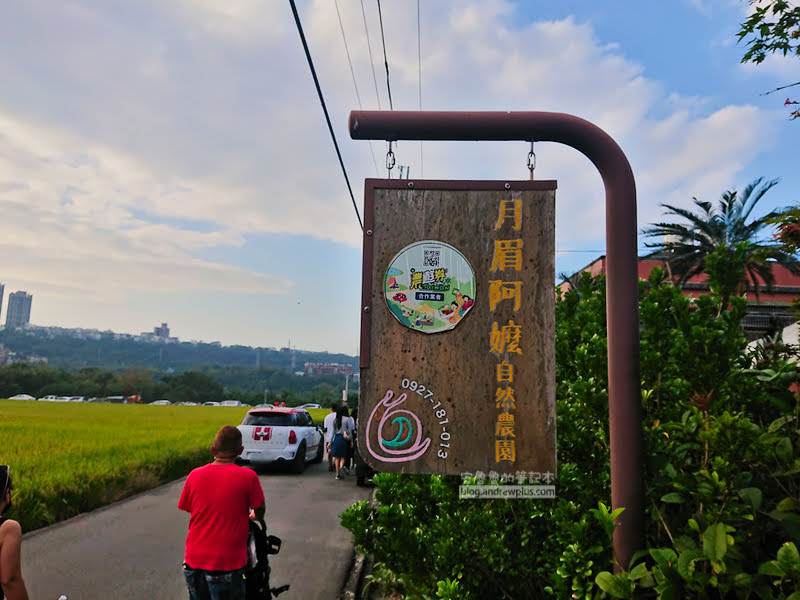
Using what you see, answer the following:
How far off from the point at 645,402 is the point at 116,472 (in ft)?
31.9

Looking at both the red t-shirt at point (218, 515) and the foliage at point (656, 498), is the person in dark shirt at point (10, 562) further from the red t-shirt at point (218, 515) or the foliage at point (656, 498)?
→ the foliage at point (656, 498)

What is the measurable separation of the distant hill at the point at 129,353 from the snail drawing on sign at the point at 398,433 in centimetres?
9474

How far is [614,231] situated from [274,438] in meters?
11.4

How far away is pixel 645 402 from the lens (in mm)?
3301

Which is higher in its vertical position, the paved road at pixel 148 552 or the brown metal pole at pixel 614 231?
the brown metal pole at pixel 614 231

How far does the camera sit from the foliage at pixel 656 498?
2.37m

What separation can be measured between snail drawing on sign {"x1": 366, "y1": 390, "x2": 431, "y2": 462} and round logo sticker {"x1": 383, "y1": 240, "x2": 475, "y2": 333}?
392 millimetres

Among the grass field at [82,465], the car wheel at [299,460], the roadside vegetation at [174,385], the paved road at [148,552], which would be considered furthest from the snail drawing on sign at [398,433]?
the roadside vegetation at [174,385]

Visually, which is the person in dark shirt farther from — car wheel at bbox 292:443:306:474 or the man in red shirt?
car wheel at bbox 292:443:306:474

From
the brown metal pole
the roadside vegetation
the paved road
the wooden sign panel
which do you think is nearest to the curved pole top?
the brown metal pole

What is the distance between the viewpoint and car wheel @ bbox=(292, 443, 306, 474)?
13212 millimetres

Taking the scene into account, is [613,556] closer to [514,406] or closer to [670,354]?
[514,406]

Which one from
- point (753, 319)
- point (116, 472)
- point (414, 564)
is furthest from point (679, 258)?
point (414, 564)

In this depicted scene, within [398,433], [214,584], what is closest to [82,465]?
[214,584]
